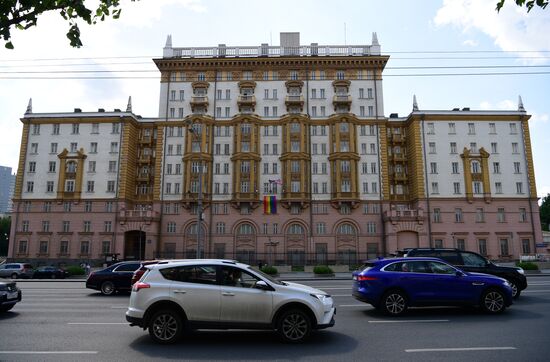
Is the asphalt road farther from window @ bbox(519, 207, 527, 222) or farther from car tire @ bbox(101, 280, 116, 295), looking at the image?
window @ bbox(519, 207, 527, 222)

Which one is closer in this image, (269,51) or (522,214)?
(522,214)

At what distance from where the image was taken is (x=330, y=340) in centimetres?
888

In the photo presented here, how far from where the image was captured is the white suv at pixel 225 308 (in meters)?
8.62

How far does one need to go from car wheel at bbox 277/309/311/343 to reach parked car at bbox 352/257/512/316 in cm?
401

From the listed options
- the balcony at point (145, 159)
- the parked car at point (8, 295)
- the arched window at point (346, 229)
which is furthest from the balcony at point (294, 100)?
the parked car at point (8, 295)

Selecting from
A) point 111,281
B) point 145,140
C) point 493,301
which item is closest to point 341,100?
point 145,140

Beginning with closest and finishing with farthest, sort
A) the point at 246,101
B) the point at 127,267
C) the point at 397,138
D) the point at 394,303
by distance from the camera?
the point at 394,303, the point at 127,267, the point at 246,101, the point at 397,138

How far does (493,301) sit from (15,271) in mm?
43212

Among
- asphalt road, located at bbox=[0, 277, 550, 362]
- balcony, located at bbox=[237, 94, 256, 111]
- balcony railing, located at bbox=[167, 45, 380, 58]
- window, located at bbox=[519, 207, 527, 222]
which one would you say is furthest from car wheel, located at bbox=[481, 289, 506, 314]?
balcony railing, located at bbox=[167, 45, 380, 58]

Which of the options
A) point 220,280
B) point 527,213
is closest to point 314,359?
point 220,280

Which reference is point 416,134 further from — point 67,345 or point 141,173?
point 67,345

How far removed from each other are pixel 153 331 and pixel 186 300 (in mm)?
1048

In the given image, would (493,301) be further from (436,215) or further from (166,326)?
(436,215)

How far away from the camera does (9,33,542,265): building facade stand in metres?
51.4
